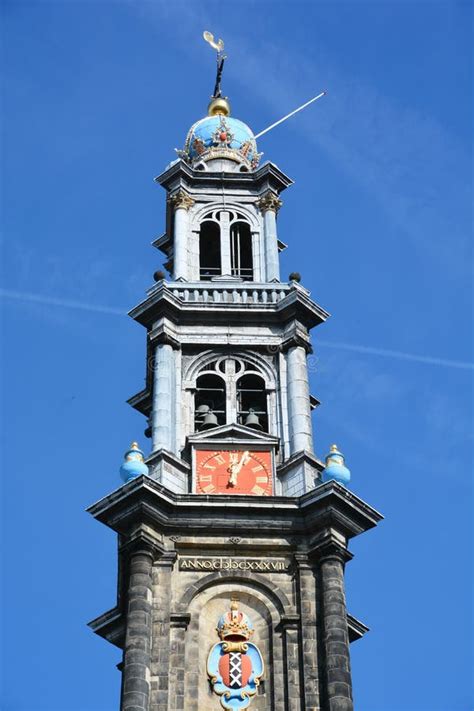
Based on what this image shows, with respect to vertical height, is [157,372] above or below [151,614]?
above

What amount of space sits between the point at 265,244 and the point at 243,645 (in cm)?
1801

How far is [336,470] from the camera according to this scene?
54.8 m

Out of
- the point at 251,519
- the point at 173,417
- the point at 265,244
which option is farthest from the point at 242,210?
the point at 251,519

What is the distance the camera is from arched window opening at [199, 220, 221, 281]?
66.2 metres

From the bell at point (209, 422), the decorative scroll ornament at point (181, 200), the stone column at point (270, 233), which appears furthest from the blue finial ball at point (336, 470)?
the decorative scroll ornament at point (181, 200)

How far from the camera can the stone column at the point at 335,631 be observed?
49281mm

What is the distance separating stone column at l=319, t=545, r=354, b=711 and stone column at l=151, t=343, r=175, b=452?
6.79m

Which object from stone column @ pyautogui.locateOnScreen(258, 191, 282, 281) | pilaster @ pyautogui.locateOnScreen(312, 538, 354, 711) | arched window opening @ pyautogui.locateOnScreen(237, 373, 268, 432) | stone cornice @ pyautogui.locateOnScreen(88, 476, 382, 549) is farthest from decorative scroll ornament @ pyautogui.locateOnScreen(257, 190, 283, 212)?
pilaster @ pyautogui.locateOnScreen(312, 538, 354, 711)

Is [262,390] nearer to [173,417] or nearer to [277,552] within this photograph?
[173,417]

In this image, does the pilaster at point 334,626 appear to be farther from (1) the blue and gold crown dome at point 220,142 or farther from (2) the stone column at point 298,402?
(1) the blue and gold crown dome at point 220,142

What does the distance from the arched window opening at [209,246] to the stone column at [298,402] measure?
7.18 meters

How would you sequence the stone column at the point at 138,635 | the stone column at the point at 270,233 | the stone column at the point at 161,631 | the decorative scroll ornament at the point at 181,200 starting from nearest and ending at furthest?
the stone column at the point at 138,635 → the stone column at the point at 161,631 → the stone column at the point at 270,233 → the decorative scroll ornament at the point at 181,200

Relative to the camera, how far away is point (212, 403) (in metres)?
59.5

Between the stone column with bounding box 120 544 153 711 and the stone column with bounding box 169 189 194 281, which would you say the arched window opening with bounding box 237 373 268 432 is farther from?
the stone column with bounding box 120 544 153 711
